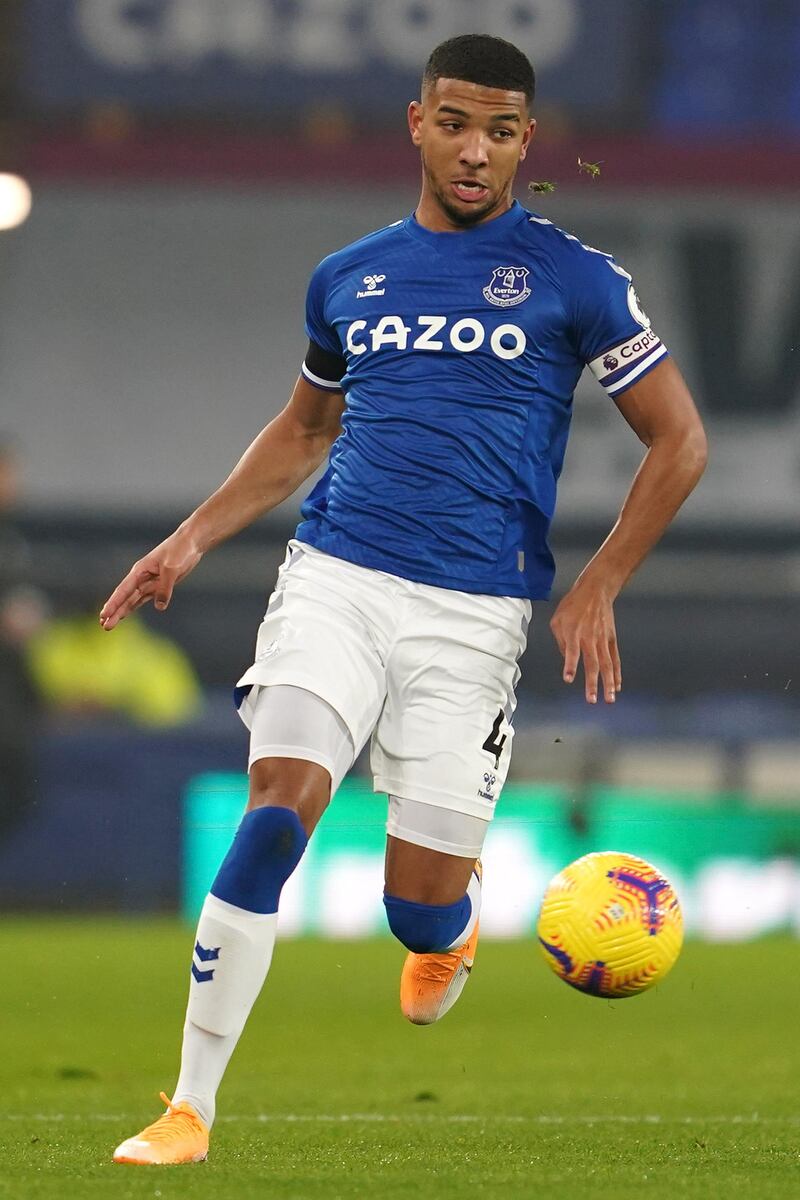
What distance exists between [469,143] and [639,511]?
857 mm

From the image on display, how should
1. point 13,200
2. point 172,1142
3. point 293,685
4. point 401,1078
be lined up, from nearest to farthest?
point 172,1142 < point 293,685 < point 401,1078 < point 13,200

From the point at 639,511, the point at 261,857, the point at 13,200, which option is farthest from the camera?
the point at 13,200

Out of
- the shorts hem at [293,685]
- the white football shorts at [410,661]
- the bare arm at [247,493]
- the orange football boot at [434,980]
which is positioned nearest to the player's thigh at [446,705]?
the white football shorts at [410,661]

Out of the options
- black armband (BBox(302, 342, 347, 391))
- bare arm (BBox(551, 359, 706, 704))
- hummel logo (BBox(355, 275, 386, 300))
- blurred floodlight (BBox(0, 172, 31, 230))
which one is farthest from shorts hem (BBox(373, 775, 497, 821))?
blurred floodlight (BBox(0, 172, 31, 230))

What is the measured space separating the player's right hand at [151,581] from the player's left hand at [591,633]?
0.80m

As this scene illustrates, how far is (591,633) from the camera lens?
4648 mm

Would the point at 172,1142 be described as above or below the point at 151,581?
below

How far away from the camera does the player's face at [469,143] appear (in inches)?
188

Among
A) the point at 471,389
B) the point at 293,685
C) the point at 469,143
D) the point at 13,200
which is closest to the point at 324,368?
the point at 471,389

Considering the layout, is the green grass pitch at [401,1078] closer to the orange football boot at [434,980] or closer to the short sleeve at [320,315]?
the orange football boot at [434,980]

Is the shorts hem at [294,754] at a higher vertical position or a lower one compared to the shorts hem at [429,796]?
higher

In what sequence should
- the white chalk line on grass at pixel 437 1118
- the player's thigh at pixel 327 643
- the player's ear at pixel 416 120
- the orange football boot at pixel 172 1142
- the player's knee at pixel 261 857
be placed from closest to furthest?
the orange football boot at pixel 172 1142 < the player's knee at pixel 261 857 < the player's thigh at pixel 327 643 < the player's ear at pixel 416 120 < the white chalk line on grass at pixel 437 1118

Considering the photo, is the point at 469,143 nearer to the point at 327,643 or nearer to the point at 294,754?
the point at 327,643

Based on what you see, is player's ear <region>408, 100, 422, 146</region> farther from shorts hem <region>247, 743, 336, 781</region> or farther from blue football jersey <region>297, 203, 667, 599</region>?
shorts hem <region>247, 743, 336, 781</region>
